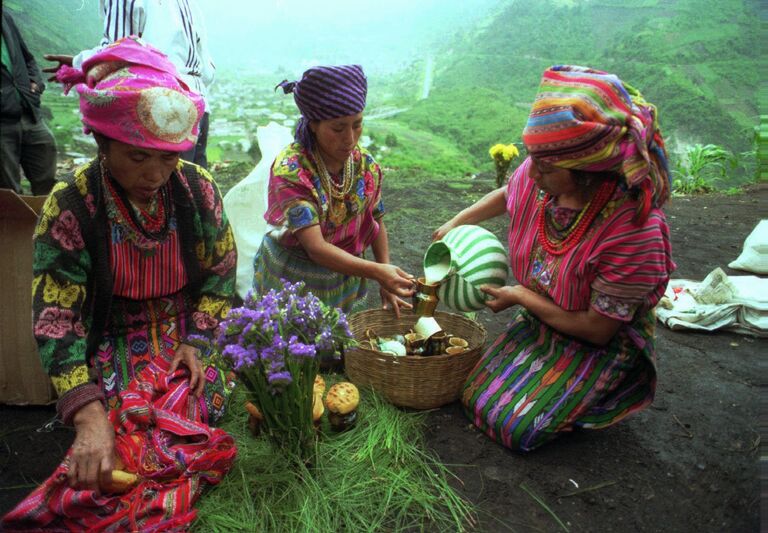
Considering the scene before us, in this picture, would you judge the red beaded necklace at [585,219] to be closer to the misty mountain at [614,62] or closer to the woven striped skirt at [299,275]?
the woven striped skirt at [299,275]

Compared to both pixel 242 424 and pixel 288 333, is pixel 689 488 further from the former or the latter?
pixel 242 424

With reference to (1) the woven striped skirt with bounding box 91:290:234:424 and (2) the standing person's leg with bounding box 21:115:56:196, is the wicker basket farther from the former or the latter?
(2) the standing person's leg with bounding box 21:115:56:196

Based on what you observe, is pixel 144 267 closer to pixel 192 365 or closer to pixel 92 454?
pixel 192 365

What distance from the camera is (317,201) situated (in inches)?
105

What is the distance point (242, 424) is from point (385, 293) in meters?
0.97

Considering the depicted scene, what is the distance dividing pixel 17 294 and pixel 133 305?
62 cm

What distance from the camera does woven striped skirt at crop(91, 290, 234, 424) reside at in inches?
88.0

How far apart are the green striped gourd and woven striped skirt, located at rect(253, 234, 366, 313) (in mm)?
570

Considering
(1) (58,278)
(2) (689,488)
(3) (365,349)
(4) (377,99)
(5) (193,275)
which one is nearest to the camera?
(1) (58,278)

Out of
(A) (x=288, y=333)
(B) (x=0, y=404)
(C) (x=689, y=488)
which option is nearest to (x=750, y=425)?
(C) (x=689, y=488)

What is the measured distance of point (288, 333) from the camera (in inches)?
73.5

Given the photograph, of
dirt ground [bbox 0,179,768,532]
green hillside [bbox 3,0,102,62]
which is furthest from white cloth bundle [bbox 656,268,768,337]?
green hillside [bbox 3,0,102,62]

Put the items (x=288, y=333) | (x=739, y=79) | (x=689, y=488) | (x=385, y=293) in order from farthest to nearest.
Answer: (x=739, y=79), (x=385, y=293), (x=689, y=488), (x=288, y=333)

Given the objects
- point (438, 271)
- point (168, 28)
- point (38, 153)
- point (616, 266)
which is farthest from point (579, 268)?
point (38, 153)
